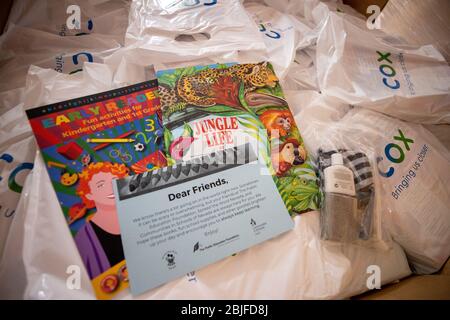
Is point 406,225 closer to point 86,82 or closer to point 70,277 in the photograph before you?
point 70,277

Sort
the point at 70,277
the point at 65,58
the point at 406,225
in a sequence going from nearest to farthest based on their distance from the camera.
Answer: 1. the point at 70,277
2. the point at 406,225
3. the point at 65,58

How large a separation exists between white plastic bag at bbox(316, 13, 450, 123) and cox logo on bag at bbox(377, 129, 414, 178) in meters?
0.06

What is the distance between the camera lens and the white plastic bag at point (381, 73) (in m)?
0.57

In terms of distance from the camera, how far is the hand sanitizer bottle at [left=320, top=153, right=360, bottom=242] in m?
0.45

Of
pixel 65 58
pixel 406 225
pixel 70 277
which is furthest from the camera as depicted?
pixel 65 58

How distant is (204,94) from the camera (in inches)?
22.5

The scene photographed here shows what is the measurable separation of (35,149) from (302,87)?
0.62 m

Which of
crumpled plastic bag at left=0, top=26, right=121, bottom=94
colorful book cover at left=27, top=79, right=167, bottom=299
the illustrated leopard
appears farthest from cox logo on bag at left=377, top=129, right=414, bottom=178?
crumpled plastic bag at left=0, top=26, right=121, bottom=94

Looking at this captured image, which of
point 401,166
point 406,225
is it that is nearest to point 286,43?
point 401,166

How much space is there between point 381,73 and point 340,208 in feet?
1.17

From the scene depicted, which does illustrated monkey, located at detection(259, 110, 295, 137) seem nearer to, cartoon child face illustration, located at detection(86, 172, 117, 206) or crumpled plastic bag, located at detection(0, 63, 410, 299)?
crumpled plastic bag, located at detection(0, 63, 410, 299)

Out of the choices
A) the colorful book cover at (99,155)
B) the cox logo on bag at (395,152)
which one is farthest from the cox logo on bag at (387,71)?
the colorful book cover at (99,155)

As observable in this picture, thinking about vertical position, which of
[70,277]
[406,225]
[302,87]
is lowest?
[70,277]

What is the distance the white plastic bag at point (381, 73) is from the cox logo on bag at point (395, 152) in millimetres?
60
